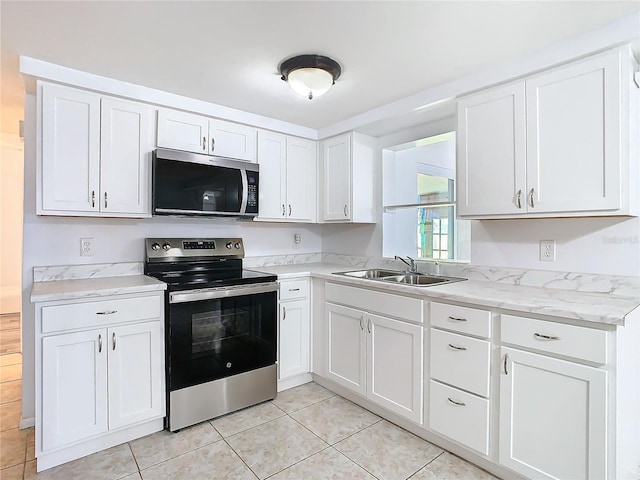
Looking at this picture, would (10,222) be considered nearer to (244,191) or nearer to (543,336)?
(244,191)

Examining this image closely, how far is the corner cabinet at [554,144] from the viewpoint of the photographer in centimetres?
166

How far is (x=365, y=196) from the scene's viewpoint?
3209mm

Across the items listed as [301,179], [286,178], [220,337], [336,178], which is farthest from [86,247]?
[336,178]

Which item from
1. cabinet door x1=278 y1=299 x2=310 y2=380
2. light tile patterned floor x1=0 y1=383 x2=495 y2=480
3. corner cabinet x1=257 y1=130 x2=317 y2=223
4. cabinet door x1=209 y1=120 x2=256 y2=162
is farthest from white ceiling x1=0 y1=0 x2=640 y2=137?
light tile patterned floor x1=0 y1=383 x2=495 y2=480

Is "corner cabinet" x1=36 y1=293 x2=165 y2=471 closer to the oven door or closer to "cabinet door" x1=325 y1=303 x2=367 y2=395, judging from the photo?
the oven door

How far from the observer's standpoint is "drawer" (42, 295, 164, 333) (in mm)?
1902

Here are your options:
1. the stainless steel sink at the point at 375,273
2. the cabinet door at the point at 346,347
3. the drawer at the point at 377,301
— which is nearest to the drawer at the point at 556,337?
the drawer at the point at 377,301

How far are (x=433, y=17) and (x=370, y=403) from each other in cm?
235

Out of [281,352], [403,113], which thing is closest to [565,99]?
[403,113]

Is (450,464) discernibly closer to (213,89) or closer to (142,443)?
(142,443)

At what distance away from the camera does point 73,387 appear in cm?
195

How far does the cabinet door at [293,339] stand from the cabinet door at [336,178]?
0.85m

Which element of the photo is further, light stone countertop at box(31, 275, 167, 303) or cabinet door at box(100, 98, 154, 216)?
cabinet door at box(100, 98, 154, 216)

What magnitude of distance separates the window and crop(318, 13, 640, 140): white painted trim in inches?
17.3
